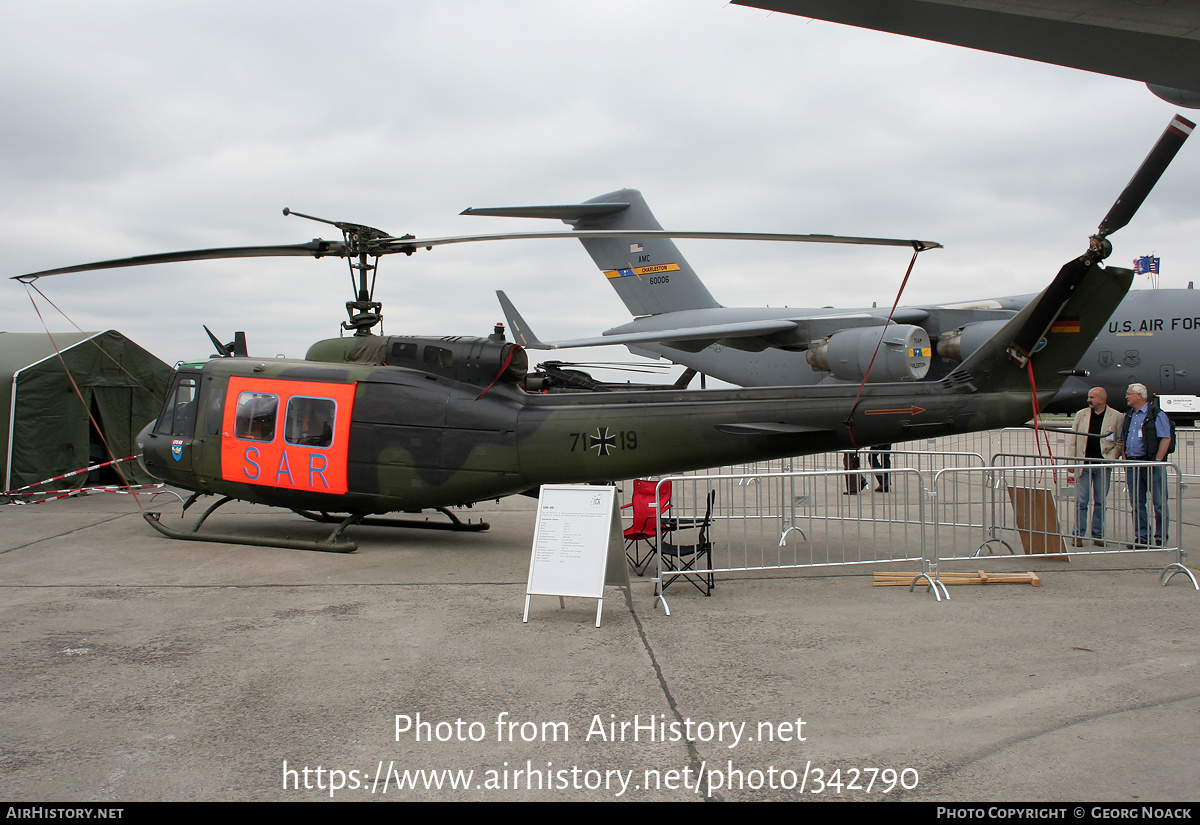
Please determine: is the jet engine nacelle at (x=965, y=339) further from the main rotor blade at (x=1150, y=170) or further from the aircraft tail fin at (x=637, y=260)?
the main rotor blade at (x=1150, y=170)

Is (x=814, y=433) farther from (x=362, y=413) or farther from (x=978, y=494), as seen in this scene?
(x=978, y=494)

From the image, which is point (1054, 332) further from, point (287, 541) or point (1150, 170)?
point (287, 541)

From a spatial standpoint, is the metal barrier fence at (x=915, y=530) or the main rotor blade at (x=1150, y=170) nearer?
the main rotor blade at (x=1150, y=170)

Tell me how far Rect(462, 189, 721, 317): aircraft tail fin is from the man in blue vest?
11292 mm

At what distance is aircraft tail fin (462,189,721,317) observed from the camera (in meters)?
17.9

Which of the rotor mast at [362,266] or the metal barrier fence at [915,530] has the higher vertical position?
the rotor mast at [362,266]

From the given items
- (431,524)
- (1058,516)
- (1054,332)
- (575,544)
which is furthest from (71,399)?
(1058,516)

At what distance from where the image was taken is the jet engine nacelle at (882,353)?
13.0 metres

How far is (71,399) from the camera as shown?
13055 mm

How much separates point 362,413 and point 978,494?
10689 mm

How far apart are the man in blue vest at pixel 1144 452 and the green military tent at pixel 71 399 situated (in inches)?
533

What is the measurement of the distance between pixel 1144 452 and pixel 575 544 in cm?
619

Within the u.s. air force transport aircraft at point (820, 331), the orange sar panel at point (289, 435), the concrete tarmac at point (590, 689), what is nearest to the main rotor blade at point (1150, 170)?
the concrete tarmac at point (590, 689)
